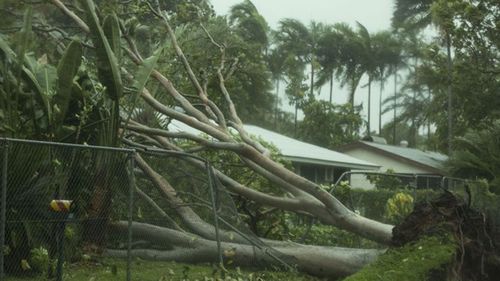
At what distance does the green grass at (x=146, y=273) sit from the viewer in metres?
7.92

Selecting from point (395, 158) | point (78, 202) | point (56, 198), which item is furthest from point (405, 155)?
point (56, 198)

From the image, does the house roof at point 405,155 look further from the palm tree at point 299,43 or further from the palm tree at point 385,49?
the palm tree at point 385,49

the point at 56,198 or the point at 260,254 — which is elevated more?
the point at 56,198

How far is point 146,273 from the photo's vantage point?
828cm

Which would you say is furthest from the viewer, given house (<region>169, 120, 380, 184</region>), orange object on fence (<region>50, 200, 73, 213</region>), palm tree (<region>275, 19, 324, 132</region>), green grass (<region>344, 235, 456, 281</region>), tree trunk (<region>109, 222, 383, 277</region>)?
palm tree (<region>275, 19, 324, 132</region>)

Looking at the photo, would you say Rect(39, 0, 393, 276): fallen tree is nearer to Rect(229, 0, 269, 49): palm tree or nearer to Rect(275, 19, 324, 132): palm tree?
Rect(229, 0, 269, 49): palm tree

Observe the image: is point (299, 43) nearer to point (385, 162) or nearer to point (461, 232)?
point (385, 162)

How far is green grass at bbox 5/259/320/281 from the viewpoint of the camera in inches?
312

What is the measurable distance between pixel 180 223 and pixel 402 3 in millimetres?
24504

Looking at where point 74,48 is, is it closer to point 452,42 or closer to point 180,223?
point 180,223

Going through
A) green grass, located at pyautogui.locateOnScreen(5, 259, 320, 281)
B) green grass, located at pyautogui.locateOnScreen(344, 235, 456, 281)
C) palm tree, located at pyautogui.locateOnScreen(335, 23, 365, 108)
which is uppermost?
palm tree, located at pyautogui.locateOnScreen(335, 23, 365, 108)

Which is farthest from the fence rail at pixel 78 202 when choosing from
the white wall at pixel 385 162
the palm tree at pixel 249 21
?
the palm tree at pixel 249 21

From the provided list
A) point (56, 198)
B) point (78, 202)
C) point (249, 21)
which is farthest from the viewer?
point (249, 21)

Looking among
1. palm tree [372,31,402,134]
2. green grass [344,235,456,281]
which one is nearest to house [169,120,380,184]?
green grass [344,235,456,281]
